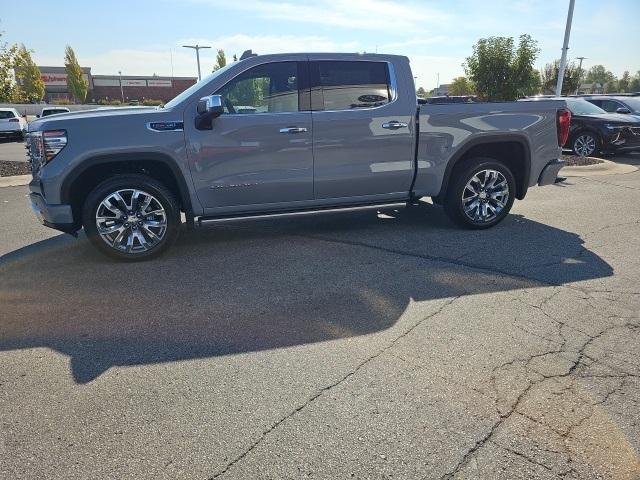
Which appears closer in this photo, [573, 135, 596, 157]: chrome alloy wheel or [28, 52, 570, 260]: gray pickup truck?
[28, 52, 570, 260]: gray pickup truck

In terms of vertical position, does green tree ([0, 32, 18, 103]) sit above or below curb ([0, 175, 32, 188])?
above

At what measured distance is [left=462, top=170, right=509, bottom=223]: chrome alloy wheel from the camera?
5867mm

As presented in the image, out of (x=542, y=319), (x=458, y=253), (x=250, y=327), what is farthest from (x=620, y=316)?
(x=250, y=327)

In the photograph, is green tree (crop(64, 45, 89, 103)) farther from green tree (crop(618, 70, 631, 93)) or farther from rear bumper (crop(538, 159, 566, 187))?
green tree (crop(618, 70, 631, 93))

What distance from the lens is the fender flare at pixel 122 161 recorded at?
4.59m

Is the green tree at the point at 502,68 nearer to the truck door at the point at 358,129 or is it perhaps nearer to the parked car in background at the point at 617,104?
the parked car in background at the point at 617,104

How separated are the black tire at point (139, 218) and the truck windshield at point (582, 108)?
39.6ft

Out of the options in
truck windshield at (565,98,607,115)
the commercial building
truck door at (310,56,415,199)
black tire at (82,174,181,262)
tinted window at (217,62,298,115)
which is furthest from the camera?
the commercial building

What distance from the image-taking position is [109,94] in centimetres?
→ 7188

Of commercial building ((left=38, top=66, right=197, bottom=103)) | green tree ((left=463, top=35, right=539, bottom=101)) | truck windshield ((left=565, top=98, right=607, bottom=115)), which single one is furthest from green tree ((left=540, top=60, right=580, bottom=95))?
commercial building ((left=38, top=66, right=197, bottom=103))

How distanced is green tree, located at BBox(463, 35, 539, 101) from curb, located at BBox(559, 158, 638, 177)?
997cm

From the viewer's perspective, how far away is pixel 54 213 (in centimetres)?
465

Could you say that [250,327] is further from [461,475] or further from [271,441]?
[461,475]

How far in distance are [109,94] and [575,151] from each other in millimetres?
72894
